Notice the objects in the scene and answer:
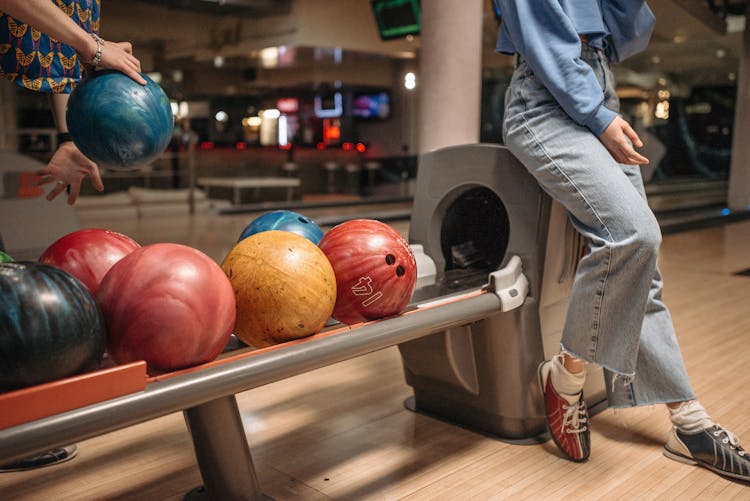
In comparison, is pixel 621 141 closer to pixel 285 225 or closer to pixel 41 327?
pixel 285 225

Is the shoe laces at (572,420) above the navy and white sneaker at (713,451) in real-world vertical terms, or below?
above

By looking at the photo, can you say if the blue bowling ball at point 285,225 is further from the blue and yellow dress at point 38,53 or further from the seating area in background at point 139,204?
the seating area in background at point 139,204

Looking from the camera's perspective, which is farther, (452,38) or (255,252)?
(452,38)

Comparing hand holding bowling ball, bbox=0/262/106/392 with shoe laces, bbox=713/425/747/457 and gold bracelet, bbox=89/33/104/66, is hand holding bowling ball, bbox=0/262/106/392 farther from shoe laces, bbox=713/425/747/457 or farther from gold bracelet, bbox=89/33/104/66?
shoe laces, bbox=713/425/747/457

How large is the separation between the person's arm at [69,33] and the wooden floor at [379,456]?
813mm

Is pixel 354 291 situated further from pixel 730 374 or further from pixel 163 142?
pixel 730 374

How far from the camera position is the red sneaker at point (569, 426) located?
147cm

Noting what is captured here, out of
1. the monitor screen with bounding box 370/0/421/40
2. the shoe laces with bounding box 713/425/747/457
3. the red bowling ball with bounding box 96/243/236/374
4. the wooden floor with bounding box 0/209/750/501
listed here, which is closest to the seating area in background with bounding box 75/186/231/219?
the monitor screen with bounding box 370/0/421/40

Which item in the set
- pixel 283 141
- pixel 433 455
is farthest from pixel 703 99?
pixel 433 455

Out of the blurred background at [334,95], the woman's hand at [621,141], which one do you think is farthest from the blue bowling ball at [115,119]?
the blurred background at [334,95]

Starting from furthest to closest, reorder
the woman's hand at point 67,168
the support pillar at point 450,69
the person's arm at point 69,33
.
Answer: the support pillar at point 450,69 < the woman's hand at point 67,168 < the person's arm at point 69,33

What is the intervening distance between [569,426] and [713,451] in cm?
30

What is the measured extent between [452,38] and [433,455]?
102 inches

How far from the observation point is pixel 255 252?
3.66 feet
